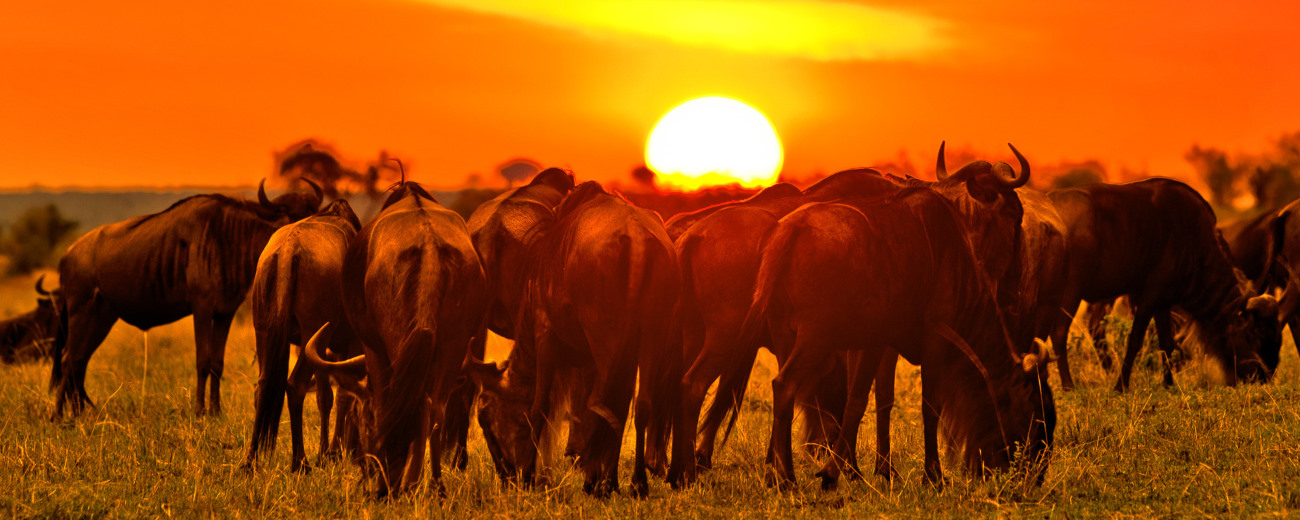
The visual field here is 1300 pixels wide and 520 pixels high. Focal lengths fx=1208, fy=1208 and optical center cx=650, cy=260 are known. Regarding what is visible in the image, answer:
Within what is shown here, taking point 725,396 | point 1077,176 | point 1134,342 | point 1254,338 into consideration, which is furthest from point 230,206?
point 1077,176

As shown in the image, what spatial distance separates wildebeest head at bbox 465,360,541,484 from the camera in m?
7.38

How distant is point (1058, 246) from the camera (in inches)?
417

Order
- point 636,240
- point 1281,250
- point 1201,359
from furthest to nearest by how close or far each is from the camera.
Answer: point 1281,250 → point 1201,359 → point 636,240

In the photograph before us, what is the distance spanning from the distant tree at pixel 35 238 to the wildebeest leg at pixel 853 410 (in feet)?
147

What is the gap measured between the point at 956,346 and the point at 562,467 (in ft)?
8.43

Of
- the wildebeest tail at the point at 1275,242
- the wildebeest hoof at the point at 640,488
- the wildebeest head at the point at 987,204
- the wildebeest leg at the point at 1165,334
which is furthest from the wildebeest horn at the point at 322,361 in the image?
the wildebeest tail at the point at 1275,242

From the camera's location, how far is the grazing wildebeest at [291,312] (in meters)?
7.93

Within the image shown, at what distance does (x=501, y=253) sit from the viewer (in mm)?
8070

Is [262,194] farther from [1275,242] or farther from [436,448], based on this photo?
[1275,242]

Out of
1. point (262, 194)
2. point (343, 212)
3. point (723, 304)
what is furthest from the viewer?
point (262, 194)

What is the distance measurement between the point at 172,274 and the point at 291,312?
4.15 metres

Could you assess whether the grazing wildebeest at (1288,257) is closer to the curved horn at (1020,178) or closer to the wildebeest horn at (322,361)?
the curved horn at (1020,178)

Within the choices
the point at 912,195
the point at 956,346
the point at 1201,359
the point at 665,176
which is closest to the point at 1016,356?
the point at 956,346

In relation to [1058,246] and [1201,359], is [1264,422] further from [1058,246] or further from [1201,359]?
[1201,359]
